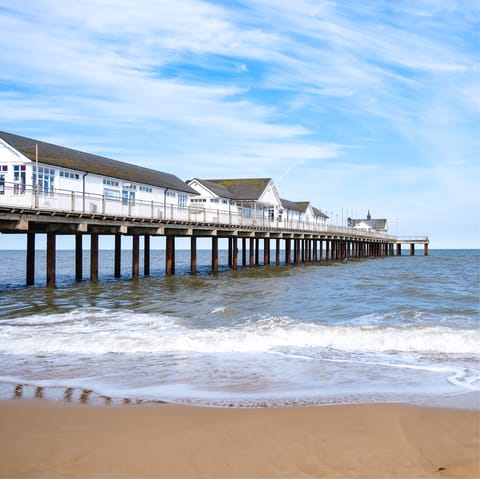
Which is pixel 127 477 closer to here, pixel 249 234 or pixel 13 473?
pixel 13 473

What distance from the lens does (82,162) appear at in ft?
88.7

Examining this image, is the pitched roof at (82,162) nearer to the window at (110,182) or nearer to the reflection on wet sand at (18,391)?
the window at (110,182)

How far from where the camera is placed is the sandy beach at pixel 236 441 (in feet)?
15.4

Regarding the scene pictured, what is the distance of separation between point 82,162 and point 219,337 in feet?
59.1

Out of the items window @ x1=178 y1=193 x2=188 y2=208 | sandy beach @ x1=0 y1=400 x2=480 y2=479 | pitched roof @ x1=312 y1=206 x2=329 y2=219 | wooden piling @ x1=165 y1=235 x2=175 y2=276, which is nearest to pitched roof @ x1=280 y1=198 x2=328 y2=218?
pitched roof @ x1=312 y1=206 x2=329 y2=219

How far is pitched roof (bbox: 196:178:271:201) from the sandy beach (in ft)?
132

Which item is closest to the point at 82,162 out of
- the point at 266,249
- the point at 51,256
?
the point at 51,256

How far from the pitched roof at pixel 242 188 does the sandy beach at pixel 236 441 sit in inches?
1579

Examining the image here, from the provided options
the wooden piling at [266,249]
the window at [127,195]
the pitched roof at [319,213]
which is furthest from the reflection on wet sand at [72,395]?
the pitched roof at [319,213]

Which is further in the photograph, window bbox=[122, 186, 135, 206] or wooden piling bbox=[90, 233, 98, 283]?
window bbox=[122, 186, 135, 206]

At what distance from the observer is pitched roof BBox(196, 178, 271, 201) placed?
158ft

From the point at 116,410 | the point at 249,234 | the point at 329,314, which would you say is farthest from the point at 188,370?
the point at 249,234

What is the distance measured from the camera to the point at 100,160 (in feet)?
100

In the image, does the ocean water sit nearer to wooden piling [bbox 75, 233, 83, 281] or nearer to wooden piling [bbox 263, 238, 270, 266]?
wooden piling [bbox 75, 233, 83, 281]
